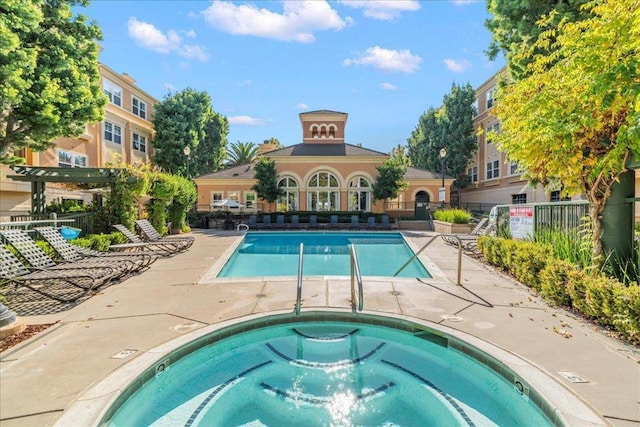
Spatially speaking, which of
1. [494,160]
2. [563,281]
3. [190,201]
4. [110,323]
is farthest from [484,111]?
[110,323]

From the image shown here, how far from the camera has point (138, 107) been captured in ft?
105

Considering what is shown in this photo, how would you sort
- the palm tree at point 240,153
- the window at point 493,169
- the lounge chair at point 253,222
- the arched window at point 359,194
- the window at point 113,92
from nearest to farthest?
the lounge chair at point 253,222 < the window at point 113,92 < the arched window at point 359,194 < the window at point 493,169 < the palm tree at point 240,153

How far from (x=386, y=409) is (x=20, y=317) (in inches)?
228

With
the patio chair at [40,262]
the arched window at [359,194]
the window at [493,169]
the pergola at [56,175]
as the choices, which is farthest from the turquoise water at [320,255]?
the window at [493,169]

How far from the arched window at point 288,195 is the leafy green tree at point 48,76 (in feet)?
51.8

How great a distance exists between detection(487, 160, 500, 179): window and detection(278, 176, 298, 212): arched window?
2052 centimetres

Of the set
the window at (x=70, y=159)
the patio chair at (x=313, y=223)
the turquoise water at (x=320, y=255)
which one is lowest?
the turquoise water at (x=320, y=255)

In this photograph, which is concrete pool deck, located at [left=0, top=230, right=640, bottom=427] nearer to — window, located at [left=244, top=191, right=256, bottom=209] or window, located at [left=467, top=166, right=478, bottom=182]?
window, located at [left=244, top=191, right=256, bottom=209]

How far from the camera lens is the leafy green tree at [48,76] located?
999 centimetres

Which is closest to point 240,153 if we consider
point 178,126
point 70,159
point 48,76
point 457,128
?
point 178,126

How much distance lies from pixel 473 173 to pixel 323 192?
1951 cm

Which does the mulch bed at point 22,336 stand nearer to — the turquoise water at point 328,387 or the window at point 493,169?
the turquoise water at point 328,387

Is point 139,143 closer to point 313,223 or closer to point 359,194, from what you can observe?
point 313,223

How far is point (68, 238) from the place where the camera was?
1005cm
